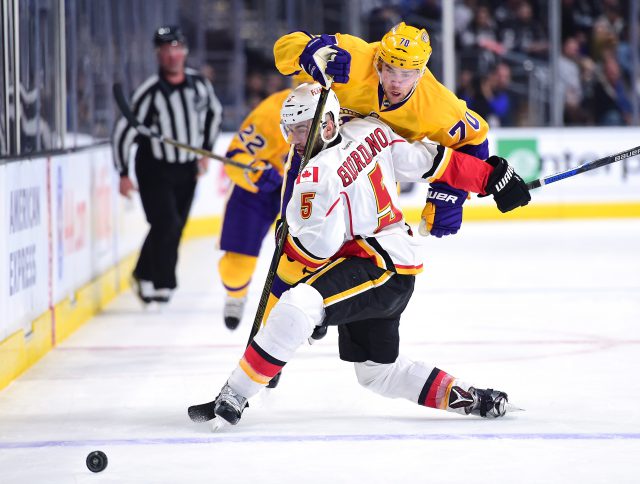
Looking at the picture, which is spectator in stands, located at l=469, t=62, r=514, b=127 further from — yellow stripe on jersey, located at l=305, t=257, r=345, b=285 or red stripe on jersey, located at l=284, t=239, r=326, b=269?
yellow stripe on jersey, located at l=305, t=257, r=345, b=285

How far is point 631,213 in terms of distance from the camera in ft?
37.5

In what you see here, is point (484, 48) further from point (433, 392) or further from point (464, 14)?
point (433, 392)

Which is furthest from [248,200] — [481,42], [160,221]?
[481,42]

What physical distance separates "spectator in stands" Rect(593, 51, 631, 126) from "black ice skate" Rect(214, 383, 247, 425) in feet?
29.8

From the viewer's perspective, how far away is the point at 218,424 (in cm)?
374

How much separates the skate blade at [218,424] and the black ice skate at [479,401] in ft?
2.16

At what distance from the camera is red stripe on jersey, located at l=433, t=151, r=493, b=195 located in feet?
12.5

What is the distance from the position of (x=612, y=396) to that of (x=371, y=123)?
1.27m

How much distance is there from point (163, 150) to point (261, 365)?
10.7 ft

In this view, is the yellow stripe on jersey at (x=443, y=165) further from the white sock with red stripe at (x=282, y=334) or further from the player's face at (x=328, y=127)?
the white sock with red stripe at (x=282, y=334)

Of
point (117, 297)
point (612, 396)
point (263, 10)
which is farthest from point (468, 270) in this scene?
point (263, 10)

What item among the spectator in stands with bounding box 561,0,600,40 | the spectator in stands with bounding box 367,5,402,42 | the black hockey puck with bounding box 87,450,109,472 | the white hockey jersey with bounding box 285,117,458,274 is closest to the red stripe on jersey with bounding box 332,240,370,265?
the white hockey jersey with bounding box 285,117,458,274

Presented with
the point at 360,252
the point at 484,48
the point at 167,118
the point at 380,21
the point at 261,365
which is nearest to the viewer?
the point at 261,365

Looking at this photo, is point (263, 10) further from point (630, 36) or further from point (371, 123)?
point (371, 123)
